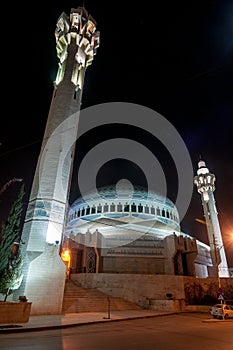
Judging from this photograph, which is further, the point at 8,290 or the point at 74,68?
the point at 74,68

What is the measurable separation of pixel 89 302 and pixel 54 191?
8729 mm

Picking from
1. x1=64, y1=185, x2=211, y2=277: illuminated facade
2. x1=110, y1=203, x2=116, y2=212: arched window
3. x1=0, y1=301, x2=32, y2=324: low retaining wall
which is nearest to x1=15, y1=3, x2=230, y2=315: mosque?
x1=64, y1=185, x2=211, y2=277: illuminated facade

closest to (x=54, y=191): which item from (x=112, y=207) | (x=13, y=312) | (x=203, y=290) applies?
(x=13, y=312)

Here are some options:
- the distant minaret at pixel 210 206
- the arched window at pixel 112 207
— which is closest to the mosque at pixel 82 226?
the arched window at pixel 112 207

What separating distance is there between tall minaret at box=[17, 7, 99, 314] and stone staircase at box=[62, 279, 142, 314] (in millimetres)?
1640

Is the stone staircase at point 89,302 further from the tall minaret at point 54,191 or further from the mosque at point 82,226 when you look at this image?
the tall minaret at point 54,191

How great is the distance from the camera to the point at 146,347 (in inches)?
231

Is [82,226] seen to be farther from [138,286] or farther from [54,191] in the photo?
[54,191]

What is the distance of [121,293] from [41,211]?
10611 millimetres

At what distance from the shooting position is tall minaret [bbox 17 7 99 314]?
14141mm

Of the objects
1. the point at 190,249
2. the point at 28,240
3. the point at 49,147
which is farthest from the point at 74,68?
the point at 190,249

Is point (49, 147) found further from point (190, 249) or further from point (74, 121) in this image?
point (190, 249)

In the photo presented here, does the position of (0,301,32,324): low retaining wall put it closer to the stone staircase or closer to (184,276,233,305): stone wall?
the stone staircase

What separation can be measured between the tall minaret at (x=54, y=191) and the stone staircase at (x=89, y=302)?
164 cm
